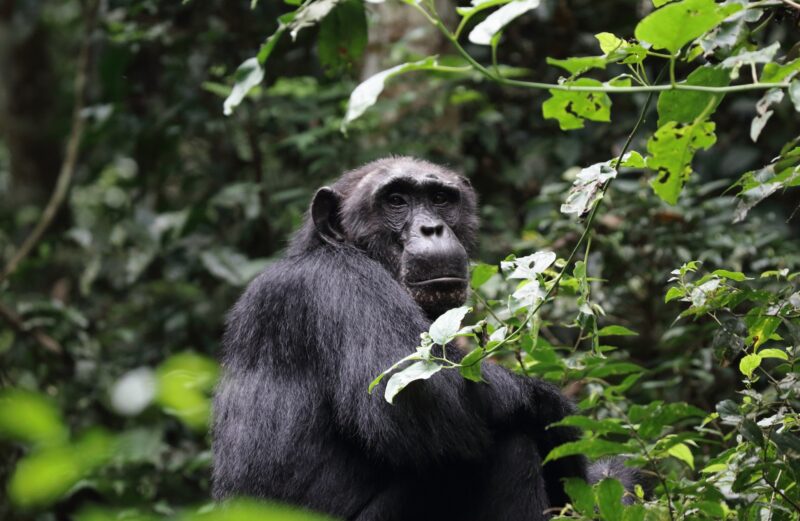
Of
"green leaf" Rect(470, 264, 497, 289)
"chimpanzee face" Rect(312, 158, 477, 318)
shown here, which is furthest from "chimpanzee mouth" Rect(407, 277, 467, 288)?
"green leaf" Rect(470, 264, 497, 289)

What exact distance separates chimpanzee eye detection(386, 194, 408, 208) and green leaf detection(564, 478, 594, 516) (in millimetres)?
1736

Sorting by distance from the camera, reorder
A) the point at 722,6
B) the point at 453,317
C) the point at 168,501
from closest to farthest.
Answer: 1. the point at 722,6
2. the point at 453,317
3. the point at 168,501

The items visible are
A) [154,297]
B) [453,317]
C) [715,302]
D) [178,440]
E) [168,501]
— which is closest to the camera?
[453,317]

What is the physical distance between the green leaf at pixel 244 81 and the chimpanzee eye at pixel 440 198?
5.48ft

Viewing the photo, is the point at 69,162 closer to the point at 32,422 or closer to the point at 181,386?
the point at 181,386

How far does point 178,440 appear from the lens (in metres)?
7.13

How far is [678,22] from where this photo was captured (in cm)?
227

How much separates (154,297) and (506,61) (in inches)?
143

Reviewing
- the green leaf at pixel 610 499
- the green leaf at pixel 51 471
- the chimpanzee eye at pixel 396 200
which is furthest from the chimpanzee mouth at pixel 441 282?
the green leaf at pixel 51 471

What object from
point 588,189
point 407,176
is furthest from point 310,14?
point 407,176

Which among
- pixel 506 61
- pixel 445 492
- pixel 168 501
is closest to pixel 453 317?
pixel 445 492

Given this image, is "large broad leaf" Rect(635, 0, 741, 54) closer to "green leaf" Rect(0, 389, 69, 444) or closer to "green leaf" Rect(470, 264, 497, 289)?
"green leaf" Rect(470, 264, 497, 289)

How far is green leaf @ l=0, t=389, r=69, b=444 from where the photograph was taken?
3.23ft

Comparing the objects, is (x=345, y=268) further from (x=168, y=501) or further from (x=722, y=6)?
(x=168, y=501)
